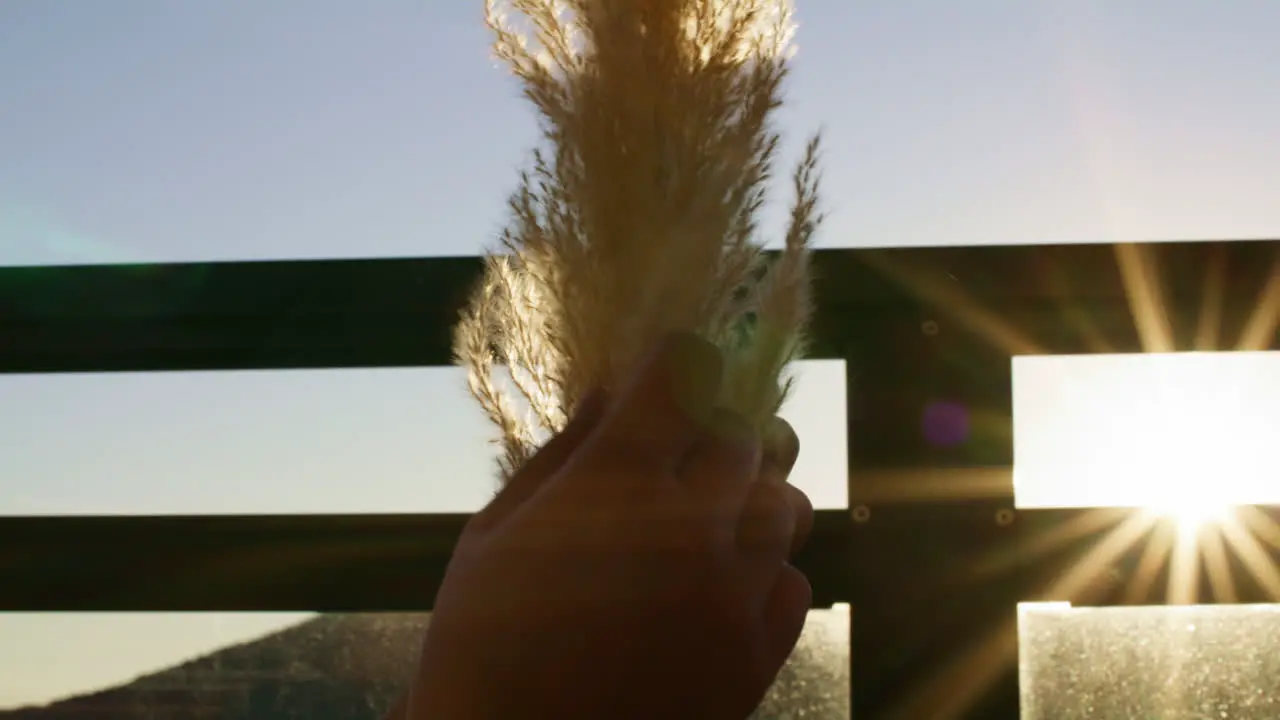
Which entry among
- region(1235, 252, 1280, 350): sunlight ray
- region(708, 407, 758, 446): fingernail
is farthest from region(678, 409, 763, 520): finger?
region(1235, 252, 1280, 350): sunlight ray

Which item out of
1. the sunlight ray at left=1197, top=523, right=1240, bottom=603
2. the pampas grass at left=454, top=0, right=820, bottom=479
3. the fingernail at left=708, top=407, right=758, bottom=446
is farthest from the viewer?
the sunlight ray at left=1197, top=523, right=1240, bottom=603

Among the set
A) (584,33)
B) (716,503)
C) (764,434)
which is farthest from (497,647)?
(584,33)

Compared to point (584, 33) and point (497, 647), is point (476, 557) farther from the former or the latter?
point (584, 33)

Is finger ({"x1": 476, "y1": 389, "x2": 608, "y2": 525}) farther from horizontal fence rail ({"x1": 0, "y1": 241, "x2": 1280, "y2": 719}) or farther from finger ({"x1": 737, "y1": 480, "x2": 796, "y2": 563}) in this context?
horizontal fence rail ({"x1": 0, "y1": 241, "x2": 1280, "y2": 719})

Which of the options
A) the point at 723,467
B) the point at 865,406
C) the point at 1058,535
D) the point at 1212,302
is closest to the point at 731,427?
the point at 723,467

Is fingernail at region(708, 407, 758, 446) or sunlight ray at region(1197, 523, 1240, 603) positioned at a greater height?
sunlight ray at region(1197, 523, 1240, 603)

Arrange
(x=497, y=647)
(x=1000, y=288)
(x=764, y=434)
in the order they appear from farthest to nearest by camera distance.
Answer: (x=1000, y=288), (x=764, y=434), (x=497, y=647)
